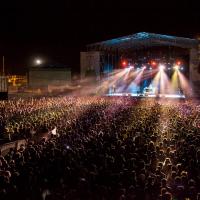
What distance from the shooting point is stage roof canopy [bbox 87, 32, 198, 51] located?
38.0m

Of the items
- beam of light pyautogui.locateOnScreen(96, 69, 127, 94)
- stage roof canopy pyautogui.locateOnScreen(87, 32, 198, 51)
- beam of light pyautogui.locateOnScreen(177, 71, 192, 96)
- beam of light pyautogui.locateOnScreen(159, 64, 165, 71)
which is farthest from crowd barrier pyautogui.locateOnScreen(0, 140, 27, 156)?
beam of light pyautogui.locateOnScreen(159, 64, 165, 71)

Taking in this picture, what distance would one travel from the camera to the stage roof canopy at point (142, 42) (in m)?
38.0

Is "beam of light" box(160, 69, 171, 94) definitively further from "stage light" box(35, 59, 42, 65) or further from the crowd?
the crowd

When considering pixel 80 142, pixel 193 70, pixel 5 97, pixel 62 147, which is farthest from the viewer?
pixel 193 70

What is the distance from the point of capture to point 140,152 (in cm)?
1016

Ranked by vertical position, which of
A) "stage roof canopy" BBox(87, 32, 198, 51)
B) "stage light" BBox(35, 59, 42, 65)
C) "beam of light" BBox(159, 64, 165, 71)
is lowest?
"beam of light" BBox(159, 64, 165, 71)

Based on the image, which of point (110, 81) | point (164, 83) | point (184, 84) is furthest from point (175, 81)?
A: point (110, 81)

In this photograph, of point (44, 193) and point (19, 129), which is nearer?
point (44, 193)

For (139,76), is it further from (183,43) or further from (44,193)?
(44,193)

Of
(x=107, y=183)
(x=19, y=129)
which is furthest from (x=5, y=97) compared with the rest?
(x=107, y=183)

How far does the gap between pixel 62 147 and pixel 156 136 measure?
11.3 ft

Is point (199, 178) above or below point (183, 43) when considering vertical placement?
below

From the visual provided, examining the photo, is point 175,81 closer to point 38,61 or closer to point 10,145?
point 38,61

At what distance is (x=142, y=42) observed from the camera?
4050 cm
